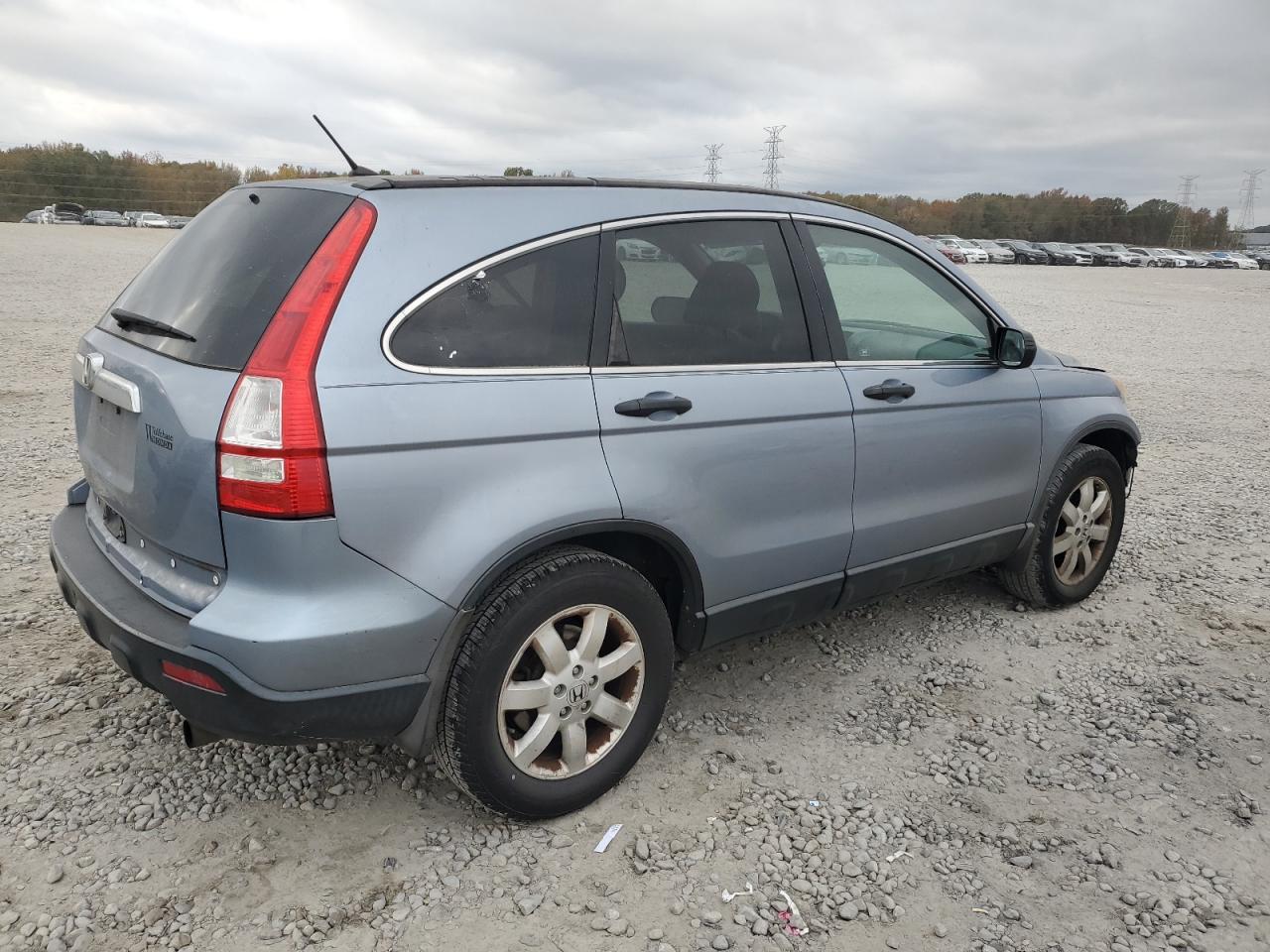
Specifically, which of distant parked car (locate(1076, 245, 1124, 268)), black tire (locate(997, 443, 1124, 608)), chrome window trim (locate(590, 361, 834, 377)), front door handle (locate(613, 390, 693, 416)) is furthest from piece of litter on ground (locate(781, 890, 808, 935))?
distant parked car (locate(1076, 245, 1124, 268))

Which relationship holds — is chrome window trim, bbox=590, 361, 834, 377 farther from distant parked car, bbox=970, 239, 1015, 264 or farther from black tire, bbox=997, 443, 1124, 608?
distant parked car, bbox=970, 239, 1015, 264

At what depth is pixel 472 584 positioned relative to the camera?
237cm

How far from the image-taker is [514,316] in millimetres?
2551

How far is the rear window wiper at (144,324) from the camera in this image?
8.14 ft

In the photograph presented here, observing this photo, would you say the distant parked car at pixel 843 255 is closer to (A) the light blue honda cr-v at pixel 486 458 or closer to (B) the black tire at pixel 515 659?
(A) the light blue honda cr-v at pixel 486 458

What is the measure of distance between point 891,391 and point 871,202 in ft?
249

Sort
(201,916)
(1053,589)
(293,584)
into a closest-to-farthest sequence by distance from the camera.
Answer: (293,584)
(201,916)
(1053,589)

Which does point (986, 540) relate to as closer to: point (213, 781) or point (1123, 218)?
point (213, 781)

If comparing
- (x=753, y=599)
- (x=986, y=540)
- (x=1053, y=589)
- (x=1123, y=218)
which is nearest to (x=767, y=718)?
(x=753, y=599)

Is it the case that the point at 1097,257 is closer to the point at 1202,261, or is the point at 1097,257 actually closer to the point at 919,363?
the point at 1202,261

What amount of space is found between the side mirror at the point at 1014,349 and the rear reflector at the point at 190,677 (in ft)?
10.2

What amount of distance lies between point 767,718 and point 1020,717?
37.9 inches

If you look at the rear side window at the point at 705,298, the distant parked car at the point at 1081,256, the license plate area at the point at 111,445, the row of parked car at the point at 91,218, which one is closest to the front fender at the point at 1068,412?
the rear side window at the point at 705,298

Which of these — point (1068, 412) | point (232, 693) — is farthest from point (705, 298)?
point (1068, 412)
